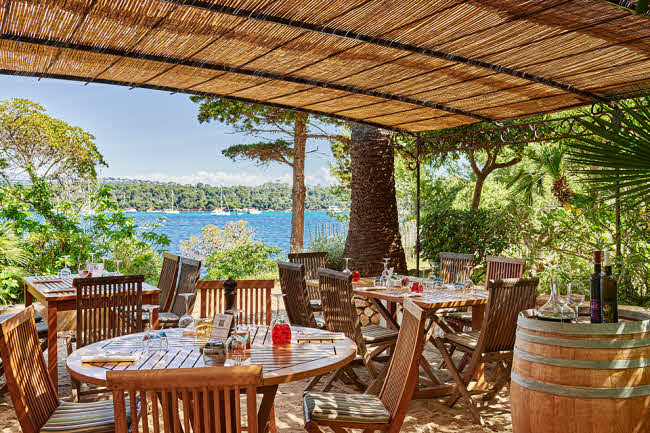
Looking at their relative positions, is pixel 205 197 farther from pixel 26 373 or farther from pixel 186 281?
pixel 26 373

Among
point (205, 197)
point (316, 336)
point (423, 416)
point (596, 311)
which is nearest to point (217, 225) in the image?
point (205, 197)

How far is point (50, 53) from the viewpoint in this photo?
442 centimetres

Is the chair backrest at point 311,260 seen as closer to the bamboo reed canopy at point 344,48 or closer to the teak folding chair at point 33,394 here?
the bamboo reed canopy at point 344,48

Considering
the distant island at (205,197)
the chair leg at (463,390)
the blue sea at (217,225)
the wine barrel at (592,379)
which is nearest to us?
the wine barrel at (592,379)

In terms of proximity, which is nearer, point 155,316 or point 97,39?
point 97,39

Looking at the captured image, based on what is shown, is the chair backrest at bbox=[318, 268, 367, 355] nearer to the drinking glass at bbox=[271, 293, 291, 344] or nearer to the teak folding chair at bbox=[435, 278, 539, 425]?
the teak folding chair at bbox=[435, 278, 539, 425]

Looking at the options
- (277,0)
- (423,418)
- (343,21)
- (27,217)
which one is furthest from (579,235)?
(27,217)

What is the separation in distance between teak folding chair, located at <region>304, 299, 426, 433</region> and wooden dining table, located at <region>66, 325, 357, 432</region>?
9.3 inches

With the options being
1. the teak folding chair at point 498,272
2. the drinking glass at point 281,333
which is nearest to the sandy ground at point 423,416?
the teak folding chair at point 498,272

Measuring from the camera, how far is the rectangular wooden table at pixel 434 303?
15.9 feet

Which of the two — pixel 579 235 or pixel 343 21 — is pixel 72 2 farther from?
pixel 579 235

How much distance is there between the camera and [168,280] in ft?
20.1

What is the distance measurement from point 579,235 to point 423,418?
178 inches

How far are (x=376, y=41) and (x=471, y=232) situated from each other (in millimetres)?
5326
